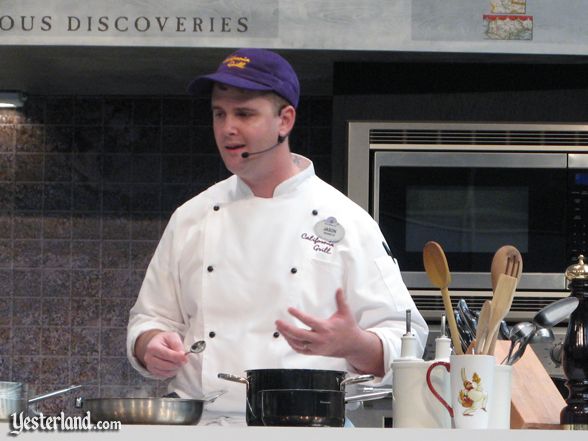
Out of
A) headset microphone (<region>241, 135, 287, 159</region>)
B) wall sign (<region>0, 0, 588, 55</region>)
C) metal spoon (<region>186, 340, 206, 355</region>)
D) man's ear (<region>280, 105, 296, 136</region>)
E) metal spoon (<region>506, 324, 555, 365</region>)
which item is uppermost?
wall sign (<region>0, 0, 588, 55</region>)

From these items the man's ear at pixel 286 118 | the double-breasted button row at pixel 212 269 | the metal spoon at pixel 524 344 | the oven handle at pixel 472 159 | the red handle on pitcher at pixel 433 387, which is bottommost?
the red handle on pitcher at pixel 433 387

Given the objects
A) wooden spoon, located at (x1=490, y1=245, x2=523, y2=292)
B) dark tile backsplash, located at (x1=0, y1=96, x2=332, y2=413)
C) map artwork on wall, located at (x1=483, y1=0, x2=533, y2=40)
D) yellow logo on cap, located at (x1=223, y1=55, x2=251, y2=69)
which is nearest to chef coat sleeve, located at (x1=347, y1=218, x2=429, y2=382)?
yellow logo on cap, located at (x1=223, y1=55, x2=251, y2=69)

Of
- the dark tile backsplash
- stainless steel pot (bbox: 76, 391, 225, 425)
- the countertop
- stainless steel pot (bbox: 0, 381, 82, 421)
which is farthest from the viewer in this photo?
the dark tile backsplash

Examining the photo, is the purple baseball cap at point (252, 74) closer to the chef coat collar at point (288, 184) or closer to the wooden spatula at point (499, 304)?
the chef coat collar at point (288, 184)

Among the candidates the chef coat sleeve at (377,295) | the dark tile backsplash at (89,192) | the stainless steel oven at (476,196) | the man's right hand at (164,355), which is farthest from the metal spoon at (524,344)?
the dark tile backsplash at (89,192)

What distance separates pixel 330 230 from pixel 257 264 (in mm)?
153

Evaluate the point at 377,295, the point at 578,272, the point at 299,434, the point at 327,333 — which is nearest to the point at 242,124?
the point at 377,295

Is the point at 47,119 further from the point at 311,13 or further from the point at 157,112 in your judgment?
the point at 311,13

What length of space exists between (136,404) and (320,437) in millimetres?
374

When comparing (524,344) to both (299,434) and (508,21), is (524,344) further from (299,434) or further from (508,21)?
(508,21)

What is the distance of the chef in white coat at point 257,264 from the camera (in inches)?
90.1

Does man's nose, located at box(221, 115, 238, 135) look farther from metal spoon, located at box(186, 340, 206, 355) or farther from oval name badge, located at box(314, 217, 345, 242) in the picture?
metal spoon, located at box(186, 340, 206, 355)

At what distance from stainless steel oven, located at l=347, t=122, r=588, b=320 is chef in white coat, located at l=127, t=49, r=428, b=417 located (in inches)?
34.9

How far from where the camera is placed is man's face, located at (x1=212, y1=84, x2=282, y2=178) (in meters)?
2.33
